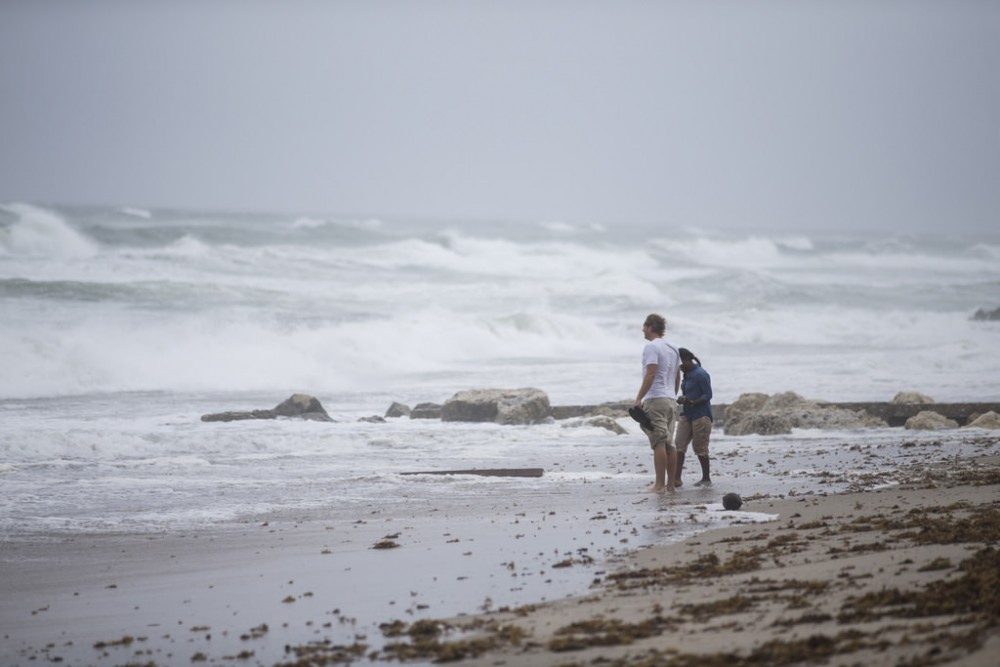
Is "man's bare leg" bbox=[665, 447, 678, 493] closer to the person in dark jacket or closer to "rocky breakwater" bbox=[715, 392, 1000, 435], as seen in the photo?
the person in dark jacket

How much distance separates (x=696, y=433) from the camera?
1132cm

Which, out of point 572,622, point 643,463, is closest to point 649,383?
point 643,463

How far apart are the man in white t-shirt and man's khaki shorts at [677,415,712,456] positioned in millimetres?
265

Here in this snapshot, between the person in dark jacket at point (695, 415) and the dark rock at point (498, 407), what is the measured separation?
18.6 ft

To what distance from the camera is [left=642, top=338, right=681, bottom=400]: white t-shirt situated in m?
10.8

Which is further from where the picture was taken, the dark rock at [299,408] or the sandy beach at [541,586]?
the dark rock at [299,408]

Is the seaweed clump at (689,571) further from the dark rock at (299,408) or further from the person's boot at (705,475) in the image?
the dark rock at (299,408)

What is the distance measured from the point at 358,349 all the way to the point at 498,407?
11.7 metres

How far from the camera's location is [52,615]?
6.62 m

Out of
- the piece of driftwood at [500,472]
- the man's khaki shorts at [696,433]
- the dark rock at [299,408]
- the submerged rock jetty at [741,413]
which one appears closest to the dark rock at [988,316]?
the submerged rock jetty at [741,413]

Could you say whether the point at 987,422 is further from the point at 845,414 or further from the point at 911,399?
the point at 845,414

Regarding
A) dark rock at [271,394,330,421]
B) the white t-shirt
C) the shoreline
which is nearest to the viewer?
the shoreline

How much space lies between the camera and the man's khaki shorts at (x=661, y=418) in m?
10.7

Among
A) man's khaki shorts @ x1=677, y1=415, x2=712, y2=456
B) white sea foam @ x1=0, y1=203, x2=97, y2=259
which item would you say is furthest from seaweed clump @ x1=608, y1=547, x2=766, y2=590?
white sea foam @ x1=0, y1=203, x2=97, y2=259
